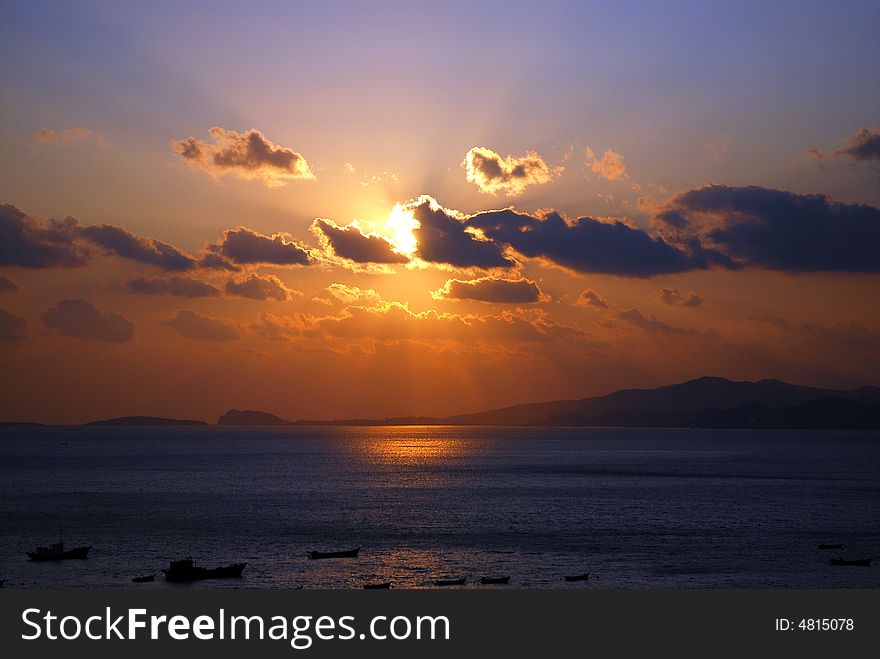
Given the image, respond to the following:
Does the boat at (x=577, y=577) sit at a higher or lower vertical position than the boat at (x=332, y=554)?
lower

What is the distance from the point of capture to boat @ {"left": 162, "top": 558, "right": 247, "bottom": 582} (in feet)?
240

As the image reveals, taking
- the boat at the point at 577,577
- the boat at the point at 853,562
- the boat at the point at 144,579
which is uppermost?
the boat at the point at 144,579

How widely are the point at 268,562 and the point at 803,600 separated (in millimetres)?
59431

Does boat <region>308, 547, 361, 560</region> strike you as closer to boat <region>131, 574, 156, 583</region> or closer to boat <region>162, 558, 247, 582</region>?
boat <region>162, 558, 247, 582</region>

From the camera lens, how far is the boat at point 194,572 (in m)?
73.2

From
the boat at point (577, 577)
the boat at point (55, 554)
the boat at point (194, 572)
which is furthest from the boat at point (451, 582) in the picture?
the boat at point (55, 554)

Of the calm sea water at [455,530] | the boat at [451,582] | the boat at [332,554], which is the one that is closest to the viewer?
the boat at [451,582]

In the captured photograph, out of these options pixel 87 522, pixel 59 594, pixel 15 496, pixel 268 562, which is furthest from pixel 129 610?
pixel 15 496

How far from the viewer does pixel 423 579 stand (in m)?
74.6

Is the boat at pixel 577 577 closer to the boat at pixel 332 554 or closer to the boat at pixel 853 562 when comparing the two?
the boat at pixel 332 554

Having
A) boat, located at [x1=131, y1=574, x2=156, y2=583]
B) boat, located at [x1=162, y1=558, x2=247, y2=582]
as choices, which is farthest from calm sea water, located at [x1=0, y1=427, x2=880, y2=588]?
boat, located at [x1=162, y1=558, x2=247, y2=582]

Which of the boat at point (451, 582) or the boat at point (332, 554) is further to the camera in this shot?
the boat at point (332, 554)

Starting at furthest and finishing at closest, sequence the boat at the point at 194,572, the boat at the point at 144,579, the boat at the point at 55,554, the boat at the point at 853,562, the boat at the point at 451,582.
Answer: the boat at the point at 55,554 < the boat at the point at 853,562 < the boat at the point at 194,572 < the boat at the point at 144,579 < the boat at the point at 451,582

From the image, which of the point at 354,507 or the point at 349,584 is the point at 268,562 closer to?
the point at 349,584
